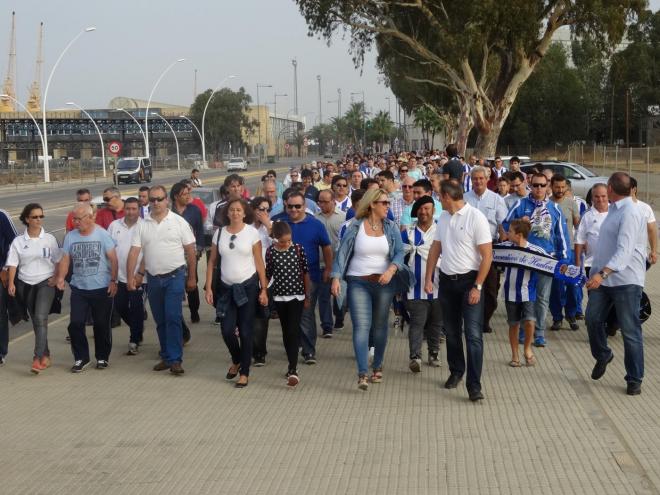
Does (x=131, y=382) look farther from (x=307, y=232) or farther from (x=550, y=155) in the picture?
(x=550, y=155)

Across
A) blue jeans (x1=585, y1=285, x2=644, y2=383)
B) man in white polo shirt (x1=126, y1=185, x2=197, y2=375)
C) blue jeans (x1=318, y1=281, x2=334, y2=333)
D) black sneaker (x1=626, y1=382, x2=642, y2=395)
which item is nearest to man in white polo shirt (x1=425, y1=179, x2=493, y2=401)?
blue jeans (x1=585, y1=285, x2=644, y2=383)

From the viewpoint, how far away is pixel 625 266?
750 cm

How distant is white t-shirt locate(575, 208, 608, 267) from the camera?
976 centimetres

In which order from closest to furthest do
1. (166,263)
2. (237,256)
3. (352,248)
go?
1. (352,248)
2. (237,256)
3. (166,263)

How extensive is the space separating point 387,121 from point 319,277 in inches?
5555

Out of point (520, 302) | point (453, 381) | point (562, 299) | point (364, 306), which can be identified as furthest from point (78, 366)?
point (562, 299)

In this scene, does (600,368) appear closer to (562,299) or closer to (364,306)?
(364,306)

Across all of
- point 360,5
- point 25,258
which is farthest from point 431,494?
point 360,5

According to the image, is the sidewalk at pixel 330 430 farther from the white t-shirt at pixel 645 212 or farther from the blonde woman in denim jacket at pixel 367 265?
the white t-shirt at pixel 645 212

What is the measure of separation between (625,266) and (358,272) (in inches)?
82.3

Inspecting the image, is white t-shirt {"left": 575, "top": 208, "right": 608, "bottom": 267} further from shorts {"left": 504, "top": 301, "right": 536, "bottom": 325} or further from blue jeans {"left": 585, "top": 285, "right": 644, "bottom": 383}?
blue jeans {"left": 585, "top": 285, "right": 644, "bottom": 383}

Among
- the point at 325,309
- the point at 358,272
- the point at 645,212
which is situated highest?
the point at 645,212

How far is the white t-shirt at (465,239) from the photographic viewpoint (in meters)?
7.61

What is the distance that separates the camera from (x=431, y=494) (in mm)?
5457
